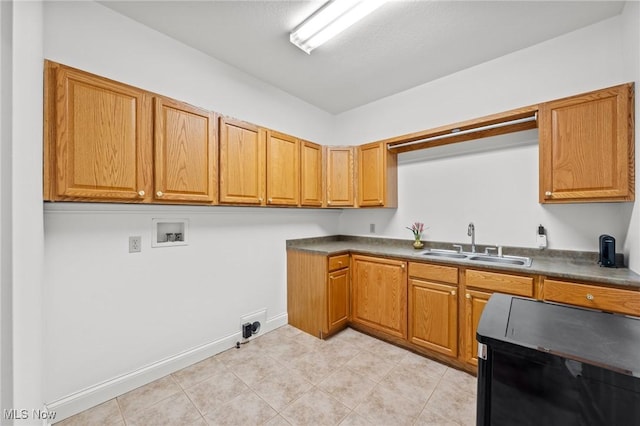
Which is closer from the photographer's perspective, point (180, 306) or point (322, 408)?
point (322, 408)

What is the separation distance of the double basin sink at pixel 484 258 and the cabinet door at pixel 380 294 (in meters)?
0.39

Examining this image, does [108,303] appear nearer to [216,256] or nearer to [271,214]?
[216,256]

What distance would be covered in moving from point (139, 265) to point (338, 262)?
5.90 feet

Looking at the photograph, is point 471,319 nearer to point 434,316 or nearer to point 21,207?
point 434,316

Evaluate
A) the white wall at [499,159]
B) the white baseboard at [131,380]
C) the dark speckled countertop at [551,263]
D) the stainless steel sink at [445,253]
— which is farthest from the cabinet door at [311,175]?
the white baseboard at [131,380]

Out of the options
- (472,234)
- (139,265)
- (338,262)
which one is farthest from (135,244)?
(472,234)

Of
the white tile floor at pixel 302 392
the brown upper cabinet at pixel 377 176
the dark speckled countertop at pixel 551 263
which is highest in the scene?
the brown upper cabinet at pixel 377 176

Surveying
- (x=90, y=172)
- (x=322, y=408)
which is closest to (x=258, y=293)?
(x=322, y=408)

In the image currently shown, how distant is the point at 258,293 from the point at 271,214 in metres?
0.89

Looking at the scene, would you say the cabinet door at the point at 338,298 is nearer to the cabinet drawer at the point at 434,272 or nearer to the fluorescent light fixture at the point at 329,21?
the cabinet drawer at the point at 434,272

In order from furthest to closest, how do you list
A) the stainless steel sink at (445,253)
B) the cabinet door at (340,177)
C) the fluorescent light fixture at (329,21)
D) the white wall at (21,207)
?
the cabinet door at (340,177)
the stainless steel sink at (445,253)
the fluorescent light fixture at (329,21)
the white wall at (21,207)

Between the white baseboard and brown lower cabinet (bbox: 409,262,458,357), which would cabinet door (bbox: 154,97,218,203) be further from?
brown lower cabinet (bbox: 409,262,458,357)

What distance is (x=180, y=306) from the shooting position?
2209 mm

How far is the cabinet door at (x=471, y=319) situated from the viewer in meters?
2.05
